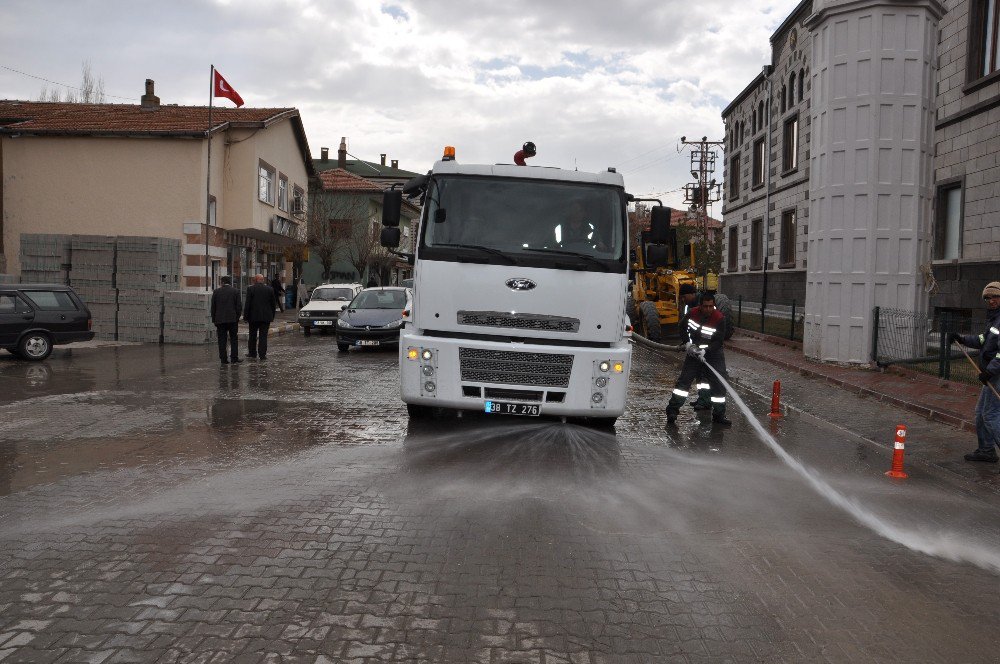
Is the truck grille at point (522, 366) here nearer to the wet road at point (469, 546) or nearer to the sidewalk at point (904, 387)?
the wet road at point (469, 546)

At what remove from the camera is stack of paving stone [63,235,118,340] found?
2159 cm

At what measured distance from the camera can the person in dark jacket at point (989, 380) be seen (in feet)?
27.5

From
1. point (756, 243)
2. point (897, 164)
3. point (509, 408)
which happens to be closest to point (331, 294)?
point (897, 164)

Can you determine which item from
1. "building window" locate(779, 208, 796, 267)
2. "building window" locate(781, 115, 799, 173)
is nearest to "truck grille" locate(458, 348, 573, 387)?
"building window" locate(779, 208, 796, 267)

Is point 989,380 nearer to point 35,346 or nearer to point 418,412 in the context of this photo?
point 418,412

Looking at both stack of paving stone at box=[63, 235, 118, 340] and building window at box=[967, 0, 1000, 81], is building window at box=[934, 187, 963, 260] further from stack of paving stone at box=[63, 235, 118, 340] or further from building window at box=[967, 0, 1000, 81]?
stack of paving stone at box=[63, 235, 118, 340]

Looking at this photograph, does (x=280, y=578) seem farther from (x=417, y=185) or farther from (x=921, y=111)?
(x=921, y=111)

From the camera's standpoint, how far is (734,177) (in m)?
41.4

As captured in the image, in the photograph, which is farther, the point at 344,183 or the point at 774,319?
the point at 344,183

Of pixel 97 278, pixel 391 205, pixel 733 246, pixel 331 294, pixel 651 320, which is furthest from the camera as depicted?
pixel 733 246

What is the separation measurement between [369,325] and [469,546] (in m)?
14.8

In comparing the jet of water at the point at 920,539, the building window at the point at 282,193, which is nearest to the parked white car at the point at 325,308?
the building window at the point at 282,193

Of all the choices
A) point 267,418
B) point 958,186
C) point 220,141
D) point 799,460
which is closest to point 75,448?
point 267,418

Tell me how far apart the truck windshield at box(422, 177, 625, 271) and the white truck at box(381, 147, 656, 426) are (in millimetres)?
14
